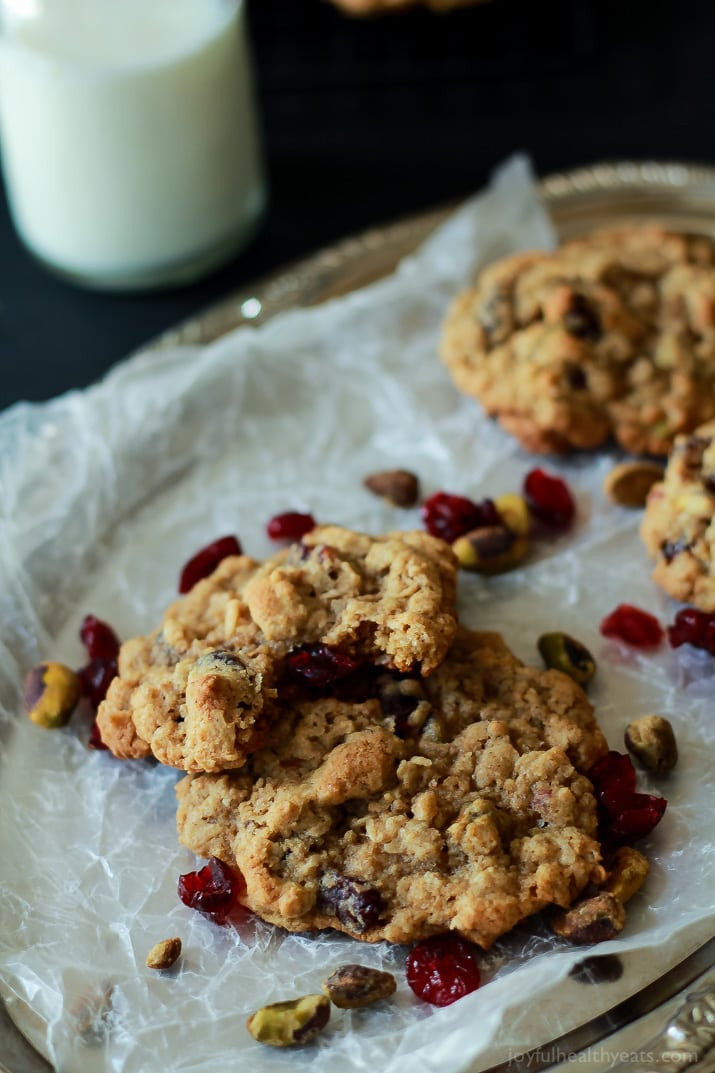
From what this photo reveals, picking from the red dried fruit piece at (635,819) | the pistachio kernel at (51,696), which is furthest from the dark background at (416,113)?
the red dried fruit piece at (635,819)

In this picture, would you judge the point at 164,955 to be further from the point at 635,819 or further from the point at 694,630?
the point at 694,630

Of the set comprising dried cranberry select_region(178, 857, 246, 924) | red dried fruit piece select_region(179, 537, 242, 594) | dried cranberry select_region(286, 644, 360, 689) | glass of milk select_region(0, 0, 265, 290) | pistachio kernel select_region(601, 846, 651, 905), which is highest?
glass of milk select_region(0, 0, 265, 290)

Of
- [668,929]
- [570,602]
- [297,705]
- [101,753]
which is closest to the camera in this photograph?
[668,929]

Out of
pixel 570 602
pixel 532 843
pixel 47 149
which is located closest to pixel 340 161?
pixel 47 149

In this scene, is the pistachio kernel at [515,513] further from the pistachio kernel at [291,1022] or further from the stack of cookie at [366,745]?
the pistachio kernel at [291,1022]

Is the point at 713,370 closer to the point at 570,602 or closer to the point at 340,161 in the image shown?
the point at 570,602

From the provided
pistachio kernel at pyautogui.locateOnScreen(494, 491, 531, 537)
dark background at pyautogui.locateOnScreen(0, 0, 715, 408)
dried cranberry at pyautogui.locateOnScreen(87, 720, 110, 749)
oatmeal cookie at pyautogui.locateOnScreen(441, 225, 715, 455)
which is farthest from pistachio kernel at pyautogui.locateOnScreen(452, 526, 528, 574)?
dark background at pyautogui.locateOnScreen(0, 0, 715, 408)

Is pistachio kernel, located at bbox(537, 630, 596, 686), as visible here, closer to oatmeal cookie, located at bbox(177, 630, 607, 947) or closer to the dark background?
oatmeal cookie, located at bbox(177, 630, 607, 947)
